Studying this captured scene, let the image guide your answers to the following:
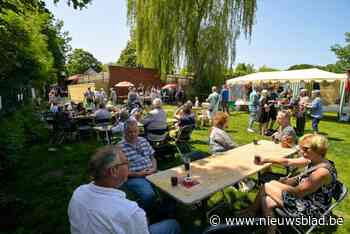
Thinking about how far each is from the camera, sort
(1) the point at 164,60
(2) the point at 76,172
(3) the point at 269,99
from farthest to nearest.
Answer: (1) the point at 164,60 → (3) the point at 269,99 → (2) the point at 76,172

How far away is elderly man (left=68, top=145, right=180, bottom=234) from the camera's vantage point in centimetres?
131

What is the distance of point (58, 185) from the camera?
4.09 meters

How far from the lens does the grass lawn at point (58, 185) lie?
2.98 meters

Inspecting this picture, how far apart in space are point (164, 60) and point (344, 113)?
12.6m

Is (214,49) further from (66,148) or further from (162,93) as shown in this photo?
(66,148)

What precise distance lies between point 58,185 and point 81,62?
65422 millimetres

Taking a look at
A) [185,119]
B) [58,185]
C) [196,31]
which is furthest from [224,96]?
[58,185]

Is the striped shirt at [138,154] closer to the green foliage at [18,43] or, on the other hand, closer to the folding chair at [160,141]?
the folding chair at [160,141]

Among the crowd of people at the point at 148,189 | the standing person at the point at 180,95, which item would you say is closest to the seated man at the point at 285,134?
the crowd of people at the point at 148,189

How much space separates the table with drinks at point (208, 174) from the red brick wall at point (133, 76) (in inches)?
734

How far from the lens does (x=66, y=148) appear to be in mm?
6426

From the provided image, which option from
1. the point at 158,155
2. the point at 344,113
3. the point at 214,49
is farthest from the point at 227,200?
the point at 214,49

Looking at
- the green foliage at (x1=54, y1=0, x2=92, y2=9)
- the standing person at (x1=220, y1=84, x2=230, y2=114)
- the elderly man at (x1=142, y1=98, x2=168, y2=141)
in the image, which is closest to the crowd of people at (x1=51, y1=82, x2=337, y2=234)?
the elderly man at (x1=142, y1=98, x2=168, y2=141)

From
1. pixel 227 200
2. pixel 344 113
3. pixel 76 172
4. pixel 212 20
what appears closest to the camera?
pixel 227 200
